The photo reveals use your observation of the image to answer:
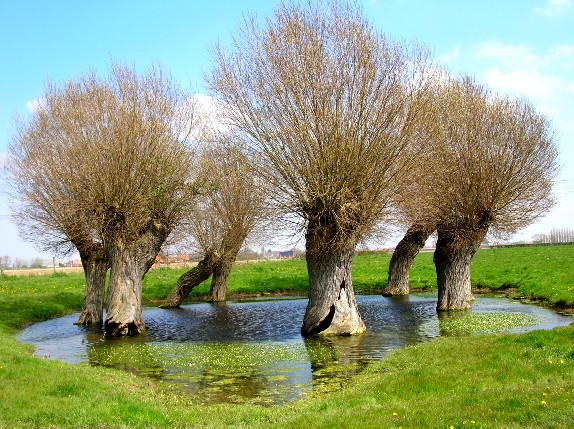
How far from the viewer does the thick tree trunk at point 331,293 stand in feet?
81.6

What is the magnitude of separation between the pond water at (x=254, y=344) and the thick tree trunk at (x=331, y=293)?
2.93 feet

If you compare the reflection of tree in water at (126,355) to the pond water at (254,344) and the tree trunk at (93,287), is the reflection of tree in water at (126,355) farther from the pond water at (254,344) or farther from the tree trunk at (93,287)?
the tree trunk at (93,287)

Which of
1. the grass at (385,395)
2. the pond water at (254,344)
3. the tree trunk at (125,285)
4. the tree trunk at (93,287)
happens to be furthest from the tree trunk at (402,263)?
the grass at (385,395)

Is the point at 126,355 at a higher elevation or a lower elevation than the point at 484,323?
lower

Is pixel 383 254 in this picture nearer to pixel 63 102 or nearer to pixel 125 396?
pixel 63 102

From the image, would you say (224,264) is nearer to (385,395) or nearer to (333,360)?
(333,360)

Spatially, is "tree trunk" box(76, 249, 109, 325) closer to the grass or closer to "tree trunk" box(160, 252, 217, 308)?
"tree trunk" box(160, 252, 217, 308)

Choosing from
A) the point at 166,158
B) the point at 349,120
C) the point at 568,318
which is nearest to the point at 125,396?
the point at 349,120

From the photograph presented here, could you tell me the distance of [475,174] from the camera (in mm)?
31359

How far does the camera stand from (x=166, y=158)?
28.7 m

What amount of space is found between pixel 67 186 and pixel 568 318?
84.6 feet

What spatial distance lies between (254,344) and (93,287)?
13600mm

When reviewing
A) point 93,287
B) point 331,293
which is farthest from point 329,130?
point 93,287

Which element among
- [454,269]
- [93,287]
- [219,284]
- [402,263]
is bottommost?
[219,284]
